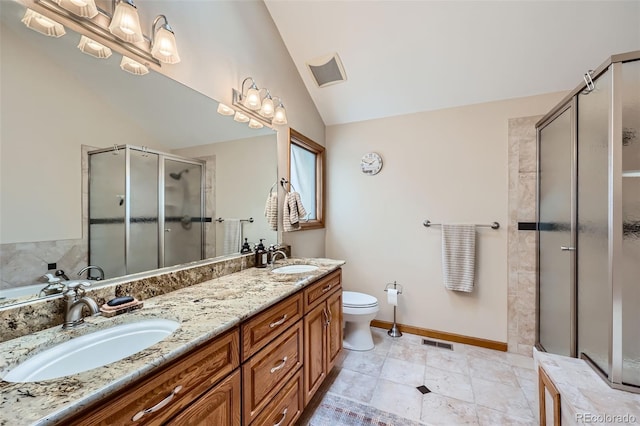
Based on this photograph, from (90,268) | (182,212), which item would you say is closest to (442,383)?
(182,212)

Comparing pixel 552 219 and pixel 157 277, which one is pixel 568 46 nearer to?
pixel 552 219

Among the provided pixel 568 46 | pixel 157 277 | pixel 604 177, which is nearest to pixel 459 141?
pixel 568 46

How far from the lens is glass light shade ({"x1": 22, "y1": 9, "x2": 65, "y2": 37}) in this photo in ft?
3.03

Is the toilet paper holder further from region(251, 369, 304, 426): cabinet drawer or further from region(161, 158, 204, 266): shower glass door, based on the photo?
region(161, 158, 204, 266): shower glass door

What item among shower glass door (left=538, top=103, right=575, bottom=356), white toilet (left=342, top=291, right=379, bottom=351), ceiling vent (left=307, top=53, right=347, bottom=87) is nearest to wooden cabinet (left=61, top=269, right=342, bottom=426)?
white toilet (left=342, top=291, right=379, bottom=351)

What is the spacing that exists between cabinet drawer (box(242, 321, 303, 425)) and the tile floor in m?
0.68

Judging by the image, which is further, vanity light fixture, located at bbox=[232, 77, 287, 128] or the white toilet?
the white toilet

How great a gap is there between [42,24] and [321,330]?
6.46ft

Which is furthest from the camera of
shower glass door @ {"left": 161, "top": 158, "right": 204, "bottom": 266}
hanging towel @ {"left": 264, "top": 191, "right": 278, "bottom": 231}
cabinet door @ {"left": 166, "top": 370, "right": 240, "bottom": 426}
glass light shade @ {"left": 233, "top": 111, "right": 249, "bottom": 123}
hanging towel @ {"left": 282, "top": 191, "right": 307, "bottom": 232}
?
hanging towel @ {"left": 282, "top": 191, "right": 307, "bottom": 232}

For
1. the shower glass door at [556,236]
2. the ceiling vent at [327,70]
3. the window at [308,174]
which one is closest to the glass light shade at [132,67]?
the window at [308,174]

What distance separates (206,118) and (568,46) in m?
2.60

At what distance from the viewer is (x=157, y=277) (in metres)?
1.26

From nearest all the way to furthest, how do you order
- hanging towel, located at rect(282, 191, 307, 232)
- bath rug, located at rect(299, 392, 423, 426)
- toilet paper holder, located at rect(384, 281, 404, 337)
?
bath rug, located at rect(299, 392, 423, 426)
hanging towel, located at rect(282, 191, 307, 232)
toilet paper holder, located at rect(384, 281, 404, 337)

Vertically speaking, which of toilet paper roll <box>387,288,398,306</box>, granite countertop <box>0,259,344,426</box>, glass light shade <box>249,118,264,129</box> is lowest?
toilet paper roll <box>387,288,398,306</box>
